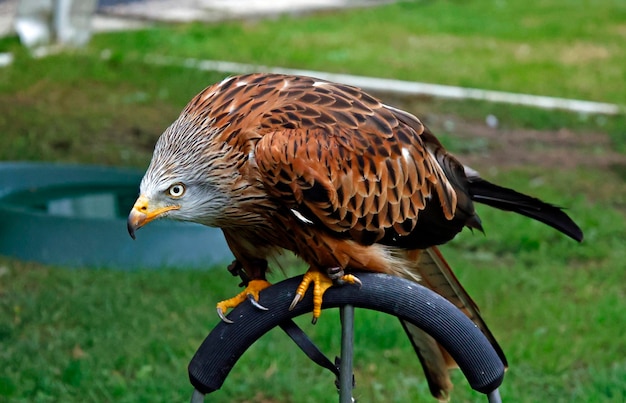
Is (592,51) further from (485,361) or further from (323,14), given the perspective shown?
(485,361)

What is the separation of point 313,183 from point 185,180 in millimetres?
361

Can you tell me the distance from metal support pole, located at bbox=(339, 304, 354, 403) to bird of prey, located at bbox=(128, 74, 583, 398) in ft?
0.29

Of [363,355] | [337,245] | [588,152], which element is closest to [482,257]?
[363,355]

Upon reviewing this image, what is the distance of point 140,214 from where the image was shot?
8.29 feet

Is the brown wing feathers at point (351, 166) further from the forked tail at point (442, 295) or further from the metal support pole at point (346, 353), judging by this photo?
the metal support pole at point (346, 353)

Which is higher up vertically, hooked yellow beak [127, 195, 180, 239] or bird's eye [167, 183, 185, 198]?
bird's eye [167, 183, 185, 198]

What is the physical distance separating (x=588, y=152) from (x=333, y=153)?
5.83 metres

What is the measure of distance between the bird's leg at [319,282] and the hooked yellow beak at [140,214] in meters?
0.44

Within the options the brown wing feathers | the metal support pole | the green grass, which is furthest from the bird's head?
the green grass

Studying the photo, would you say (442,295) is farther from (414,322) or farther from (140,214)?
(140,214)

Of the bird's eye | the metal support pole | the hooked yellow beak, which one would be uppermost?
the bird's eye

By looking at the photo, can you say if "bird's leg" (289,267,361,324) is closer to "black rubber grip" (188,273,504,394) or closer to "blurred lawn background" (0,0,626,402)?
"black rubber grip" (188,273,504,394)

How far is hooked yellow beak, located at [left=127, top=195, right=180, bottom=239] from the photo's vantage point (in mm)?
2508

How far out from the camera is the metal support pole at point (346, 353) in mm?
2594
